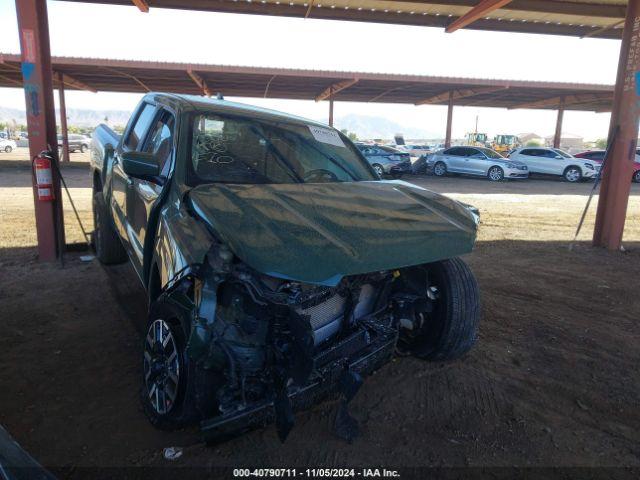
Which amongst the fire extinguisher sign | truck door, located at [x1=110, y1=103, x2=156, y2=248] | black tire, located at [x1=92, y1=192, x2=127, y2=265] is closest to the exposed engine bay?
truck door, located at [x1=110, y1=103, x2=156, y2=248]

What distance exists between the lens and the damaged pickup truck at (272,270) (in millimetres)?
2213

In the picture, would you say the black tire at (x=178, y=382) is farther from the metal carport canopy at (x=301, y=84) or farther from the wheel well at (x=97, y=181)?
the metal carport canopy at (x=301, y=84)

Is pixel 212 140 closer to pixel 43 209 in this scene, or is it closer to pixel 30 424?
pixel 30 424

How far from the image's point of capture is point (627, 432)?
2.77 meters

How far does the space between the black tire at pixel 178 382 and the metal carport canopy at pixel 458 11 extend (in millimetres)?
7386

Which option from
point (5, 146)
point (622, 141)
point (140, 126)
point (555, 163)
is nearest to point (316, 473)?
point (140, 126)

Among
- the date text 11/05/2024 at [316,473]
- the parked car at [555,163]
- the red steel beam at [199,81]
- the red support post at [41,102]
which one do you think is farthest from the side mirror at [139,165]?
the parked car at [555,163]

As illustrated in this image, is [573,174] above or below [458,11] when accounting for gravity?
below

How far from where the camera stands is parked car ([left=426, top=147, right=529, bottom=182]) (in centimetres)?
2006

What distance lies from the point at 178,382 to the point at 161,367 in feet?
0.76

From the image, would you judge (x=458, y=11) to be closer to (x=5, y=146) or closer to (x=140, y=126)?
(x=140, y=126)

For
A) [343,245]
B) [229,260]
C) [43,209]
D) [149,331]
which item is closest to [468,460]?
[343,245]

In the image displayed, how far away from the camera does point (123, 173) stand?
4.14 metres

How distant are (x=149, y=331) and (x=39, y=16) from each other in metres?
4.89
